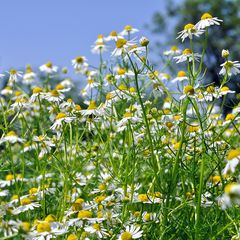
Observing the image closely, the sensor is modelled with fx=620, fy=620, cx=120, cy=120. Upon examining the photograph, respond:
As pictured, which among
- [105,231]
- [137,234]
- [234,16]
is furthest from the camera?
[234,16]

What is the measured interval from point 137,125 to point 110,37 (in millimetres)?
1559

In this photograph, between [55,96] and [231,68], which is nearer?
[231,68]

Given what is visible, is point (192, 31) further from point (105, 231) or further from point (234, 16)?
point (234, 16)

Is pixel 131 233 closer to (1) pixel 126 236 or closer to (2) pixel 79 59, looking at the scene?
(1) pixel 126 236

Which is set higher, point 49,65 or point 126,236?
point 49,65

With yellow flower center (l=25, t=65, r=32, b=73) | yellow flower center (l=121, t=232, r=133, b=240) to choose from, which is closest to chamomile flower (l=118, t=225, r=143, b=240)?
yellow flower center (l=121, t=232, r=133, b=240)

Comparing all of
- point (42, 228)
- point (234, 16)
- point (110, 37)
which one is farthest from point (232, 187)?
point (234, 16)

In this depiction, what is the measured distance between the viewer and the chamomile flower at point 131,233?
2770 mm

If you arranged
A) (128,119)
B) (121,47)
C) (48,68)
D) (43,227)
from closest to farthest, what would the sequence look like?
(43,227)
(128,119)
(121,47)
(48,68)

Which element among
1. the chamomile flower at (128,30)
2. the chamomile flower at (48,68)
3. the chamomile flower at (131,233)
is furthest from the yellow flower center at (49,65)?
the chamomile flower at (131,233)

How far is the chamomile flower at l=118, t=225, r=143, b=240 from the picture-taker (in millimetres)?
2770

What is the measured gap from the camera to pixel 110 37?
4.93 metres

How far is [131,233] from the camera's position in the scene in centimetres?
284

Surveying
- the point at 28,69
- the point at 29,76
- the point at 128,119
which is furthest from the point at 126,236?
the point at 28,69
